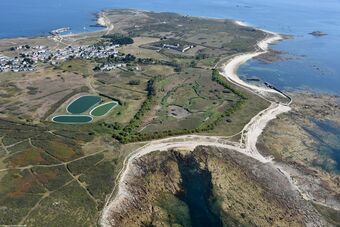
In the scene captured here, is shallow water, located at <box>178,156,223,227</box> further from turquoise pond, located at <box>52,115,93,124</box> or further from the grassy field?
turquoise pond, located at <box>52,115,93,124</box>

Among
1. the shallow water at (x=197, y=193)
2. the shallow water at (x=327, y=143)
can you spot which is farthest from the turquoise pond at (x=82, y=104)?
the shallow water at (x=327, y=143)

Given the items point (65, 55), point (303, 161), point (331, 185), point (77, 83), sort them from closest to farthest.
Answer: point (331, 185) → point (303, 161) → point (77, 83) → point (65, 55)

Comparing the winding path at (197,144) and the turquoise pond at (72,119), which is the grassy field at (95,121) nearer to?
the winding path at (197,144)

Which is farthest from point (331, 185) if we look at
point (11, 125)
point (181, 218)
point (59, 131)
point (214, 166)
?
point (11, 125)

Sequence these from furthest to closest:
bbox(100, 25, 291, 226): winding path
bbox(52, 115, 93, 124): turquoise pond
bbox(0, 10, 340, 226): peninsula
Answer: bbox(52, 115, 93, 124): turquoise pond < bbox(100, 25, 291, 226): winding path < bbox(0, 10, 340, 226): peninsula

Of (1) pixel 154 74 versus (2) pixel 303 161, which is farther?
(1) pixel 154 74

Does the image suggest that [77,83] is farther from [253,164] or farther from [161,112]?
[253,164]

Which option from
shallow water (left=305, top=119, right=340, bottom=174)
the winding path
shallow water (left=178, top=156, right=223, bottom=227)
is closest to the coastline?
the winding path
